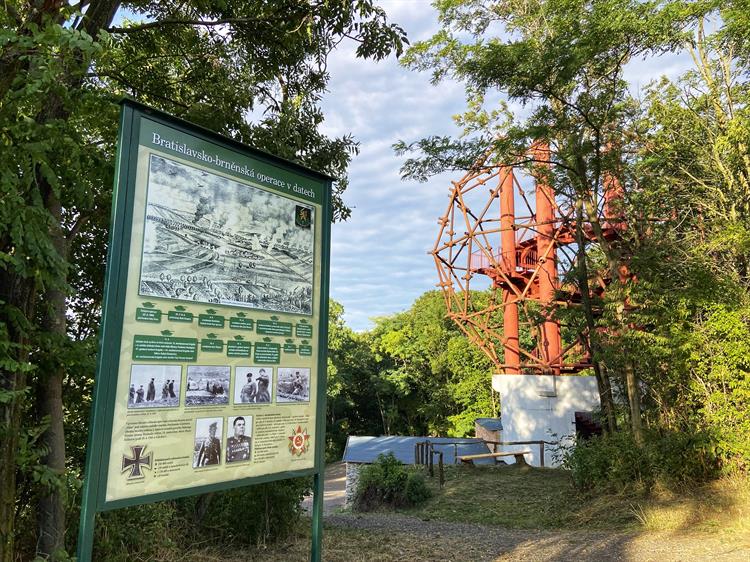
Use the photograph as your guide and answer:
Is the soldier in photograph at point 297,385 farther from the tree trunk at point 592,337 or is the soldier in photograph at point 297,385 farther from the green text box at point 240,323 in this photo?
the tree trunk at point 592,337

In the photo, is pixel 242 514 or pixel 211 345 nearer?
pixel 211 345

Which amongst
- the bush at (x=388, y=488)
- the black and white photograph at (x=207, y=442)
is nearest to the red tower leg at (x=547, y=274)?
the bush at (x=388, y=488)

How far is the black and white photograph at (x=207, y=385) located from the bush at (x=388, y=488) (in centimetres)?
846

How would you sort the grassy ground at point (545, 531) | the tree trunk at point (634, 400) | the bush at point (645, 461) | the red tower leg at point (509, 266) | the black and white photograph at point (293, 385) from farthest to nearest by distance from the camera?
the red tower leg at point (509, 266) < the tree trunk at point (634, 400) < the bush at point (645, 461) < the grassy ground at point (545, 531) < the black and white photograph at point (293, 385)

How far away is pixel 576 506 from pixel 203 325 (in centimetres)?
774

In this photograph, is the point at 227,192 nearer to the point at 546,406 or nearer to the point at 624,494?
the point at 624,494

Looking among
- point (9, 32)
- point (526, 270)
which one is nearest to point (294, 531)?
point (9, 32)

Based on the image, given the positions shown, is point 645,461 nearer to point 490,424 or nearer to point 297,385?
point 297,385

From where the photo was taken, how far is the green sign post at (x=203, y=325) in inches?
105

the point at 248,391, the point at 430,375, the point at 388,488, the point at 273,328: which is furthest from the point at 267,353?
the point at 430,375

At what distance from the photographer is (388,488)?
10758mm

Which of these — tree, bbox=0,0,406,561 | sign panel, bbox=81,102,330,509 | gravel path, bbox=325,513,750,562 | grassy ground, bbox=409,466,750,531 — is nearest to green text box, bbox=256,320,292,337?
sign panel, bbox=81,102,330,509

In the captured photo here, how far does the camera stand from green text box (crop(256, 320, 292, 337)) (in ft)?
11.1

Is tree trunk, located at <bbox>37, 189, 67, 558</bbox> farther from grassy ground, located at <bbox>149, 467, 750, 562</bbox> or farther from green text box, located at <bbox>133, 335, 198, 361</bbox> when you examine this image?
green text box, located at <bbox>133, 335, 198, 361</bbox>
